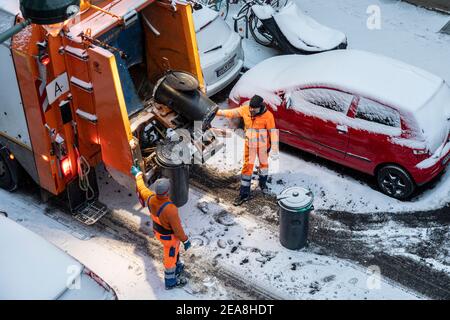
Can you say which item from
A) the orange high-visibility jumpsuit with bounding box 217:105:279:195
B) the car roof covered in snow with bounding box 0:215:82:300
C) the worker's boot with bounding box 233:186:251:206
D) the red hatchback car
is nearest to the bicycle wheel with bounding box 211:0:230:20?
the red hatchback car

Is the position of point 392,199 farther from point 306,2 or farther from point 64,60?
point 306,2

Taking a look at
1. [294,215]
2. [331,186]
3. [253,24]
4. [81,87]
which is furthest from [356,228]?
[253,24]

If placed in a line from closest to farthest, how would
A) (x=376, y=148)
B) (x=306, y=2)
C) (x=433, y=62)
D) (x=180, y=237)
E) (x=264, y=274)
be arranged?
(x=180, y=237) < (x=264, y=274) < (x=376, y=148) < (x=433, y=62) < (x=306, y=2)

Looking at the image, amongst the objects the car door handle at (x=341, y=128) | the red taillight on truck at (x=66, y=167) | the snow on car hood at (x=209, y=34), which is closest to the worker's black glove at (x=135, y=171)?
the red taillight on truck at (x=66, y=167)

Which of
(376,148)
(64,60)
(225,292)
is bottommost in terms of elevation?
(225,292)

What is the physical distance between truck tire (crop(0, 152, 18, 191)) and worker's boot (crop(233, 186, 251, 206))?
2.87 metres

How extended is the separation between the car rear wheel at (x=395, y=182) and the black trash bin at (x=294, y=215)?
151 centimetres

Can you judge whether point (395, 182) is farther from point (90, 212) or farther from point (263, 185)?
point (90, 212)

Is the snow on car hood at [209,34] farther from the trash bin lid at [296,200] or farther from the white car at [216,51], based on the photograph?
Answer: the trash bin lid at [296,200]

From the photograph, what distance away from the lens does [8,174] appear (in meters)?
8.82

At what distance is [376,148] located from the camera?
8844 mm

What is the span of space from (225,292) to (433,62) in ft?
20.2
